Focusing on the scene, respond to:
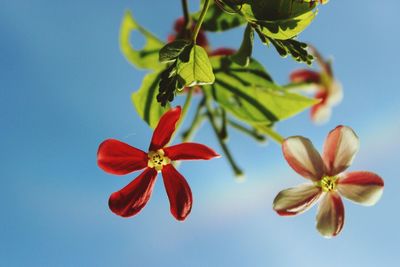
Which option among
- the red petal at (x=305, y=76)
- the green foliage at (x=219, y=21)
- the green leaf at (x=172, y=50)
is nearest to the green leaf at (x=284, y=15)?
the green leaf at (x=172, y=50)

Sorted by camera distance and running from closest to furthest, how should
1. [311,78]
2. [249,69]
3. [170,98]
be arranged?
[170,98] < [249,69] < [311,78]

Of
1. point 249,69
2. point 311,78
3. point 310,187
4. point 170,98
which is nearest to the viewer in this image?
point 170,98

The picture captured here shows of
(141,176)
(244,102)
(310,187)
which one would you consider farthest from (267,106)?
(141,176)

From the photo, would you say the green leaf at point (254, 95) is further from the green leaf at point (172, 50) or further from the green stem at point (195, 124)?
the green leaf at point (172, 50)

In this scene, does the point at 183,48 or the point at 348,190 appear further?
the point at 348,190

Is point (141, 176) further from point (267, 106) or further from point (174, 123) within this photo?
point (267, 106)

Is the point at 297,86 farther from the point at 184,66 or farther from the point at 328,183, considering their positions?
the point at 184,66

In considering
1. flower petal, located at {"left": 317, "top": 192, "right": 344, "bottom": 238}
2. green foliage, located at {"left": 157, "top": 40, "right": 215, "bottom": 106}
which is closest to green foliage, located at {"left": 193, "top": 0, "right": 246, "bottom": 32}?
green foliage, located at {"left": 157, "top": 40, "right": 215, "bottom": 106}

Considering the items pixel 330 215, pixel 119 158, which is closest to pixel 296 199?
pixel 330 215
